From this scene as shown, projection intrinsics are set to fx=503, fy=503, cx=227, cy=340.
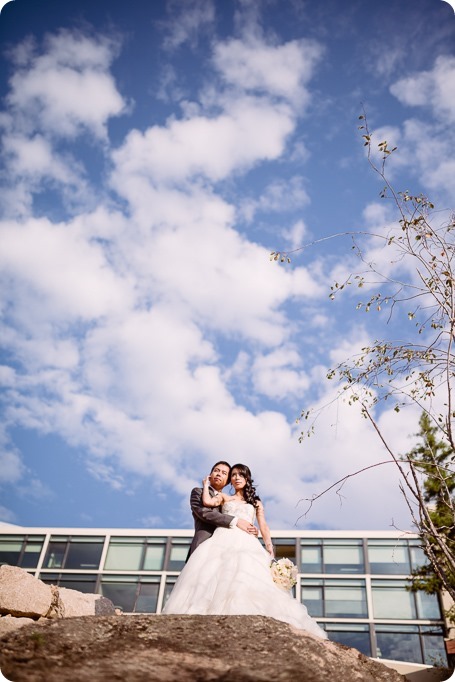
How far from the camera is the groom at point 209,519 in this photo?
6.83 m

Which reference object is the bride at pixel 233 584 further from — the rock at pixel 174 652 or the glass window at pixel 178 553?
the glass window at pixel 178 553

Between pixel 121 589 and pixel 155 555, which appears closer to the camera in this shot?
pixel 121 589

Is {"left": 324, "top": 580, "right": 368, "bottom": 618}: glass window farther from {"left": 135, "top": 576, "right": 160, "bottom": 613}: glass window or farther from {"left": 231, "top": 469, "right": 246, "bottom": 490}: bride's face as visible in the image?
{"left": 231, "top": 469, "right": 246, "bottom": 490}: bride's face

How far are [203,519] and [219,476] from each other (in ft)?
2.69

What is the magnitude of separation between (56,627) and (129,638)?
567 millimetres

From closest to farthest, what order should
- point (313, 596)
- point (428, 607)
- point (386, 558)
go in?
point (428, 607), point (313, 596), point (386, 558)

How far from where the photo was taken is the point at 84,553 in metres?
43.0

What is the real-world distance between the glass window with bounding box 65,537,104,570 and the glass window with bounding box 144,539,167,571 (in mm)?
4111

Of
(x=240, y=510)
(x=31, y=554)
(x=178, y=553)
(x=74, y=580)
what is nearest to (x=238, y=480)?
(x=240, y=510)

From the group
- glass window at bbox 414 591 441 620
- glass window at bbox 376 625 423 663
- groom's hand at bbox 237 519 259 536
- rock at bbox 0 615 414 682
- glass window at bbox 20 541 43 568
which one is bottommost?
rock at bbox 0 615 414 682

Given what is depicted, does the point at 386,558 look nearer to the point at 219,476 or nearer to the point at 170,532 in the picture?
the point at 170,532

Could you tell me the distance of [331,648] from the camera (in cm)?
423

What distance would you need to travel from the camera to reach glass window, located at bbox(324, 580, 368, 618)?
36281mm

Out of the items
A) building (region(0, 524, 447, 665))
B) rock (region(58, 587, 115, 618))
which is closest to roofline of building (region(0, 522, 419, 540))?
building (region(0, 524, 447, 665))
